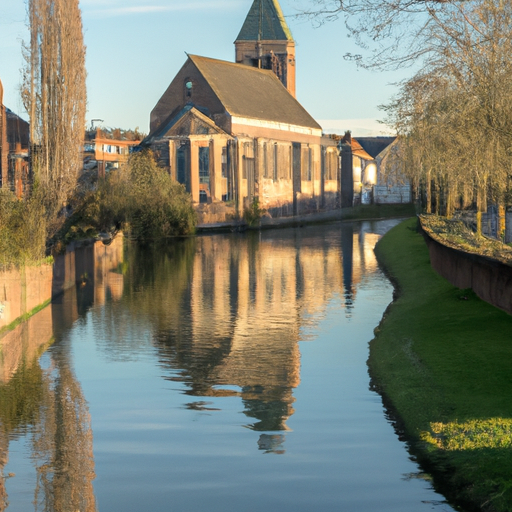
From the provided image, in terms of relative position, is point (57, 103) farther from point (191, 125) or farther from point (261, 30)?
point (261, 30)

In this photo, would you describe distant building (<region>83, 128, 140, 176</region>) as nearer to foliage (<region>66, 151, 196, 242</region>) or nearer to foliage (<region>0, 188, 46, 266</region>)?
foliage (<region>66, 151, 196, 242</region>)

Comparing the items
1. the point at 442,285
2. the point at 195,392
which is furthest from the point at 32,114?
the point at 195,392

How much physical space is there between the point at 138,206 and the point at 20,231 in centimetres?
2474

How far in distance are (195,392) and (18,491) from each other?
4424 mm

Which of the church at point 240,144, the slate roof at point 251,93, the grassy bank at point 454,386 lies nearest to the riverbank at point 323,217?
the church at point 240,144

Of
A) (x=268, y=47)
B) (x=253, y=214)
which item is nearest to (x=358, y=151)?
(x=268, y=47)

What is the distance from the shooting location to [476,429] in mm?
9531

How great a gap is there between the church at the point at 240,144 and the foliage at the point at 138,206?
326 inches

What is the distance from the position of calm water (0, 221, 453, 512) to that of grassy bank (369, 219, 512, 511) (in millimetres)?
309

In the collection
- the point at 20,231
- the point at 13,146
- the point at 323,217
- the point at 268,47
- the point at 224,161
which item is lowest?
the point at 323,217

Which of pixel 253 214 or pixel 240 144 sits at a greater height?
pixel 240 144

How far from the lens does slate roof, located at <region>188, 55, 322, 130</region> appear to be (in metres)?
67.7

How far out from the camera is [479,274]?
18.1 meters

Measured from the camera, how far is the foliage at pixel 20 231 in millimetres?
19484
